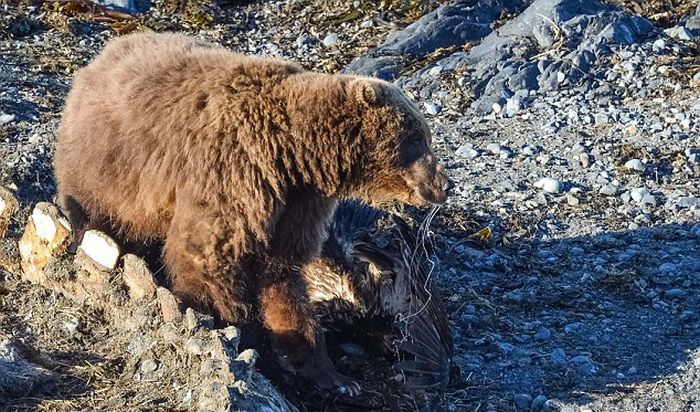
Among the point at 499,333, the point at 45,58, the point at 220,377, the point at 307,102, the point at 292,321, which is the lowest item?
the point at 45,58

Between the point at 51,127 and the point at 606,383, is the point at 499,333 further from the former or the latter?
the point at 51,127

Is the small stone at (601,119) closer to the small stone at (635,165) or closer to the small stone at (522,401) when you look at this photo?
the small stone at (635,165)

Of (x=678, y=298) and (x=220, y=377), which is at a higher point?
(x=220, y=377)

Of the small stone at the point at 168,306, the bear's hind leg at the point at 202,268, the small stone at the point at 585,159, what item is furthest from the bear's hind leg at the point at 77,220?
the small stone at the point at 585,159

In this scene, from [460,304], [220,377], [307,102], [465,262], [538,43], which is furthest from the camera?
[538,43]

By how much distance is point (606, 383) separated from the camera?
649 cm

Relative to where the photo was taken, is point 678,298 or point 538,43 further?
point 538,43

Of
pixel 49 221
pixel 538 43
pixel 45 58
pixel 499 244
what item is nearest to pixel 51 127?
pixel 45 58

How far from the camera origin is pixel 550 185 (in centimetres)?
918

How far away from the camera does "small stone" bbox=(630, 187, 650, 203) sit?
29.3 feet

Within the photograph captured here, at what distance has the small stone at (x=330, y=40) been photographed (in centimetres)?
1244

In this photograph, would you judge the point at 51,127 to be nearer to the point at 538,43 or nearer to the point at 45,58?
the point at 45,58

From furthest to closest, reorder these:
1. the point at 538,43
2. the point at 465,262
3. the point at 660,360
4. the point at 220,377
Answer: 1. the point at 538,43
2. the point at 465,262
3. the point at 660,360
4. the point at 220,377

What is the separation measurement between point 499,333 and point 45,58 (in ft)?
21.1
